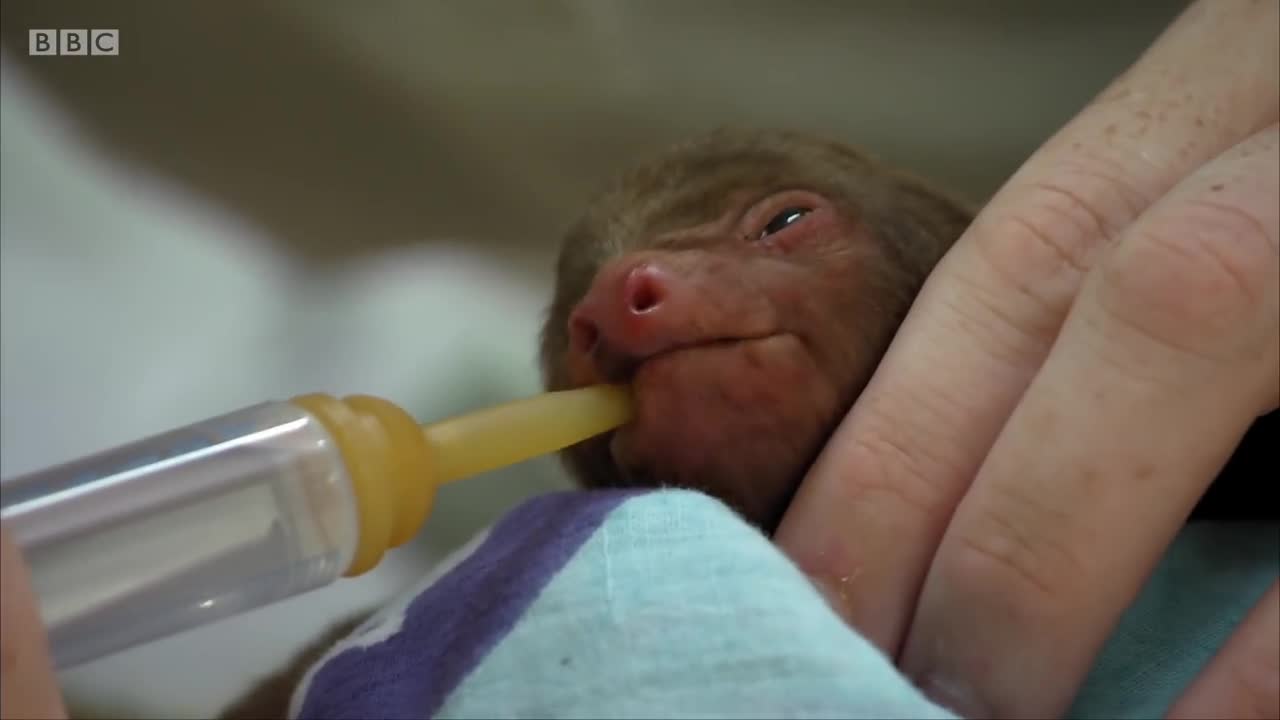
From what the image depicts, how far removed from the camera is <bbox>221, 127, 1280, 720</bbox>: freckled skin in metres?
0.62

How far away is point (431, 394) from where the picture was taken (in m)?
1.08

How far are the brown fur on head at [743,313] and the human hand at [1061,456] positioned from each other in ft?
0.13

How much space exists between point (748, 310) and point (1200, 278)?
22cm

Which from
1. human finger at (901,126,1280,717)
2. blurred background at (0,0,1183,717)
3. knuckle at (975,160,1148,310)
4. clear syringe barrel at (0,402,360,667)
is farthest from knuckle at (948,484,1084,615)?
blurred background at (0,0,1183,717)

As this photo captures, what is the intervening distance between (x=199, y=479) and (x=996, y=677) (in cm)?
32

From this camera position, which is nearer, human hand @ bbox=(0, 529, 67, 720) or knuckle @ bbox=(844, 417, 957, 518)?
human hand @ bbox=(0, 529, 67, 720)

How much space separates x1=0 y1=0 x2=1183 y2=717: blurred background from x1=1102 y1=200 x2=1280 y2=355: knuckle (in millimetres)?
631

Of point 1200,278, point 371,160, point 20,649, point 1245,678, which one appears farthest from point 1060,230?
point 371,160

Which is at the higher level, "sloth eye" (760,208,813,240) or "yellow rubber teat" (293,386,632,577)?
"sloth eye" (760,208,813,240)

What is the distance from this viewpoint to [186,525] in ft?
1.59

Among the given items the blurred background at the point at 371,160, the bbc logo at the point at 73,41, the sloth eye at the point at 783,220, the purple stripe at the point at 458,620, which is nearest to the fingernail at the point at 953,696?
the purple stripe at the point at 458,620

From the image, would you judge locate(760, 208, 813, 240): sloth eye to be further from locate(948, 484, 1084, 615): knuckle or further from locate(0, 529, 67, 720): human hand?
locate(0, 529, 67, 720): human hand

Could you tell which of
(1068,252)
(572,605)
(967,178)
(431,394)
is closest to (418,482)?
(572,605)

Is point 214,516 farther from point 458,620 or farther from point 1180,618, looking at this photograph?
point 1180,618
